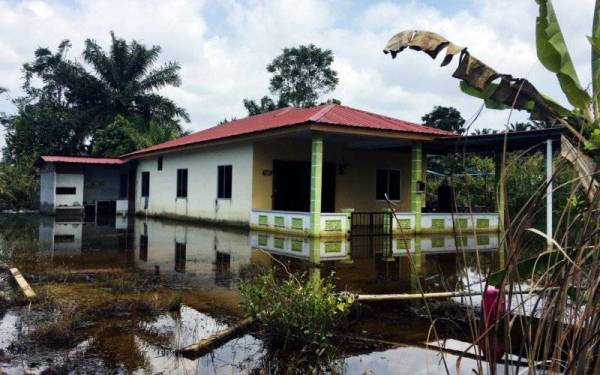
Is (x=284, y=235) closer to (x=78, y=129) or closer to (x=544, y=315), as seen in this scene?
(x=544, y=315)

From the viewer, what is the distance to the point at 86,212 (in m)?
23.9

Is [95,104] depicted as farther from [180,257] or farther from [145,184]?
[180,257]

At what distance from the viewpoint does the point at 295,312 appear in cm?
412

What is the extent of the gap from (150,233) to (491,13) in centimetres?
1310

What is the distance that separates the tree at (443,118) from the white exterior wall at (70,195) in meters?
26.7

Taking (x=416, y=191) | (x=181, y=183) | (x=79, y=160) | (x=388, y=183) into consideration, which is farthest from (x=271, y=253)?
(x=79, y=160)

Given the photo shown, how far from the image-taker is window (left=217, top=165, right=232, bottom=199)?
17.5 meters

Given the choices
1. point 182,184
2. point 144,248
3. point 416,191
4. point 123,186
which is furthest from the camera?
point 123,186

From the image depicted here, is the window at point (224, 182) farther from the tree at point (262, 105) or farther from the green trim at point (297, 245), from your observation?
the tree at point (262, 105)

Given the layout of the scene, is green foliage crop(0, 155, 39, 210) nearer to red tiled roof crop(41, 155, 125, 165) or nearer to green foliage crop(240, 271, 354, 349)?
red tiled roof crop(41, 155, 125, 165)

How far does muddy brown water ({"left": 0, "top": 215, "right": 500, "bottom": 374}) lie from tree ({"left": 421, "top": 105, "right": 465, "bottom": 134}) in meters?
27.8

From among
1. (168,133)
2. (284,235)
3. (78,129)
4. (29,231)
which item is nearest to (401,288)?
(284,235)

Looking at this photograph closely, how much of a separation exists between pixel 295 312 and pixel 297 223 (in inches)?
390

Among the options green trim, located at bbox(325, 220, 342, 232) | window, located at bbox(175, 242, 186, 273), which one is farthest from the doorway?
window, located at bbox(175, 242, 186, 273)
